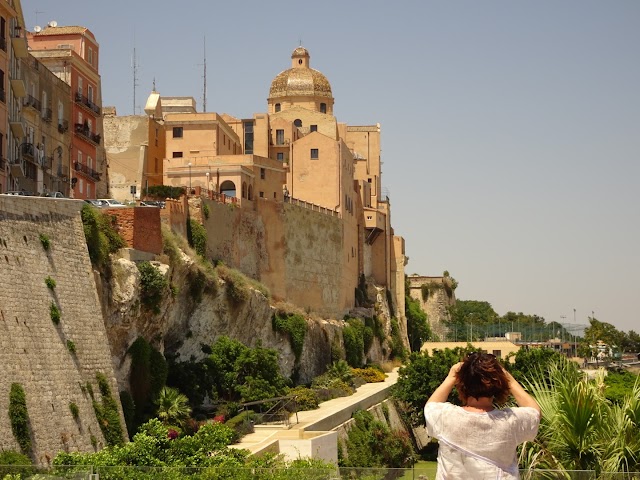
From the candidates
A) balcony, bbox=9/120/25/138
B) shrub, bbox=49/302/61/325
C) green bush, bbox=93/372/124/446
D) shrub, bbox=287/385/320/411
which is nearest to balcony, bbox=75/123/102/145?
balcony, bbox=9/120/25/138

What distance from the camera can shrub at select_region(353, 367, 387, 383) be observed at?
59.4m

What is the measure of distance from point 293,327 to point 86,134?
1285cm

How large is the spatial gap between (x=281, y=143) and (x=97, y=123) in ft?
61.8

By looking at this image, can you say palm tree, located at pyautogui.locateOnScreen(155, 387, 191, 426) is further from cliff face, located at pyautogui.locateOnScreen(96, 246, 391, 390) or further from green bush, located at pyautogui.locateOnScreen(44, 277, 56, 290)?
green bush, located at pyautogui.locateOnScreen(44, 277, 56, 290)

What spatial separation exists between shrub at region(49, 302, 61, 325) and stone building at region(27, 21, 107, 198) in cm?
1739

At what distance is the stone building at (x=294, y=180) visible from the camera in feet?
178

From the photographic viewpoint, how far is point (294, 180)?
64.4 metres

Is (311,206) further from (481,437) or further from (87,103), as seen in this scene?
(481,437)

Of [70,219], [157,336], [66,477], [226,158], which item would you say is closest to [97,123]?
[226,158]

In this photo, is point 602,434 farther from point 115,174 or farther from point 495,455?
point 115,174

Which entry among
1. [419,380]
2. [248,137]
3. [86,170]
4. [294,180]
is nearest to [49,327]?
[86,170]

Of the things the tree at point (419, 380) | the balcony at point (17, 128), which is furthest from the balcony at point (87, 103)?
the tree at point (419, 380)

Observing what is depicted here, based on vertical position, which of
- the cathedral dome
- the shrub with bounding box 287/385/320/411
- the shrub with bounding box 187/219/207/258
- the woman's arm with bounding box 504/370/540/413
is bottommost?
the shrub with bounding box 287/385/320/411

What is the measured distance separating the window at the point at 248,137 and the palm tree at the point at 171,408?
110 feet
